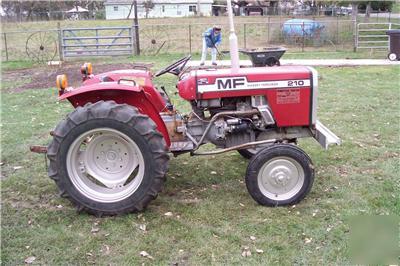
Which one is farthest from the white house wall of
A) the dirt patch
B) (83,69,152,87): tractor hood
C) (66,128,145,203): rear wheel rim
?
(66,128,145,203): rear wheel rim

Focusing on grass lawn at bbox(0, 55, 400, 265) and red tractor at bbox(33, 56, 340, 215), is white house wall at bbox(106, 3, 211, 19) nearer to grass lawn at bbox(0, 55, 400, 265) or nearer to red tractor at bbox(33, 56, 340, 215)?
grass lawn at bbox(0, 55, 400, 265)

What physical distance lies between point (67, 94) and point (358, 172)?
128 inches

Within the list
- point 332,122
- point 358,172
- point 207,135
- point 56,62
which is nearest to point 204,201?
point 207,135

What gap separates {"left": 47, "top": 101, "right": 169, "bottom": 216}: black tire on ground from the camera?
387cm

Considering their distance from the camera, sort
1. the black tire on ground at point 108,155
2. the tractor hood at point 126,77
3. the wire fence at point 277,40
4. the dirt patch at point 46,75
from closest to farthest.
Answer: the black tire on ground at point 108,155 < the tractor hood at point 126,77 < the dirt patch at point 46,75 < the wire fence at point 277,40

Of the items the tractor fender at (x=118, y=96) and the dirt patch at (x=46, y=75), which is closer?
the tractor fender at (x=118, y=96)

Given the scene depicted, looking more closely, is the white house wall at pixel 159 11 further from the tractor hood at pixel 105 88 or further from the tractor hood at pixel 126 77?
the tractor hood at pixel 105 88

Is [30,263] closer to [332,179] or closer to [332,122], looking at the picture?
[332,179]

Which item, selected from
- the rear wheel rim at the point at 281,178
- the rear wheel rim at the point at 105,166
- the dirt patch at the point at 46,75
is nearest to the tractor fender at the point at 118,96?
the rear wheel rim at the point at 105,166

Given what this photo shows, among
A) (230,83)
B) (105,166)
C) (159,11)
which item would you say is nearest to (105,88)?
(105,166)

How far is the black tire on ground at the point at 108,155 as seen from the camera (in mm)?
3867

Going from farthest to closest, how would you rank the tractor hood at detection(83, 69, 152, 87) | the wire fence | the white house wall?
1. the white house wall
2. the wire fence
3. the tractor hood at detection(83, 69, 152, 87)

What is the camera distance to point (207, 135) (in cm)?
444

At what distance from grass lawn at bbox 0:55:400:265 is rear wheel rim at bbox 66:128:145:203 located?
248 mm
